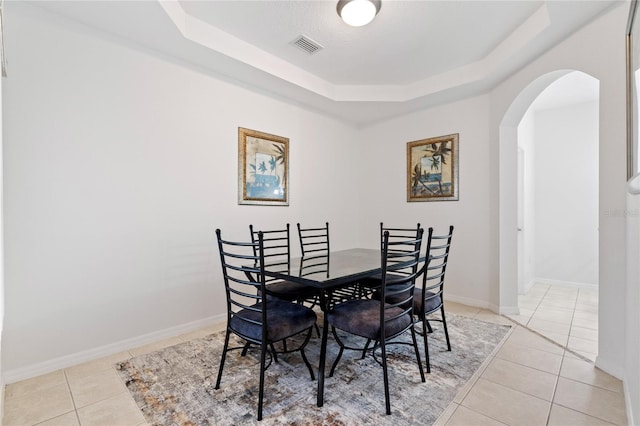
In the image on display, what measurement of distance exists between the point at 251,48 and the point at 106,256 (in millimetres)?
2280

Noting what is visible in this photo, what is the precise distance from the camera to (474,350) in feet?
7.89

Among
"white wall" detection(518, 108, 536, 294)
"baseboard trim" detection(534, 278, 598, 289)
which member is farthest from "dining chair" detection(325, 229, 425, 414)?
"baseboard trim" detection(534, 278, 598, 289)

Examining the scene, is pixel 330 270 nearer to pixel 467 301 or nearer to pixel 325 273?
pixel 325 273

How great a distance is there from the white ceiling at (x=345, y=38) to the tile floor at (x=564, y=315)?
100 inches

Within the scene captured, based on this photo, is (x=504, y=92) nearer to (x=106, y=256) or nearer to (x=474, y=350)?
(x=474, y=350)

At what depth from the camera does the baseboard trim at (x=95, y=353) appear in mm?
2021

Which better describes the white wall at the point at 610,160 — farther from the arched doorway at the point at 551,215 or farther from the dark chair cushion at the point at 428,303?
the dark chair cushion at the point at 428,303

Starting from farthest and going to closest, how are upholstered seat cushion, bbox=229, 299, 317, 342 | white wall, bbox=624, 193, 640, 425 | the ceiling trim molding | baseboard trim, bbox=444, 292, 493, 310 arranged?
baseboard trim, bbox=444, 292, 493, 310 < the ceiling trim molding < upholstered seat cushion, bbox=229, 299, 317, 342 < white wall, bbox=624, 193, 640, 425

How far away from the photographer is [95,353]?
2318 millimetres

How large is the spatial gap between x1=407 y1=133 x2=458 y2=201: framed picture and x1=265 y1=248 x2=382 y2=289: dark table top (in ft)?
5.72

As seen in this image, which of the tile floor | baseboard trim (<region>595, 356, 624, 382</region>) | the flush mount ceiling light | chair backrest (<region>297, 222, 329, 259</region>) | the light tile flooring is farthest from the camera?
chair backrest (<region>297, 222, 329, 259</region>)

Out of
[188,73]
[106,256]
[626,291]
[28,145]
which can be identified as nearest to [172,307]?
[106,256]

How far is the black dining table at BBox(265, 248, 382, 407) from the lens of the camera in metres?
1.76

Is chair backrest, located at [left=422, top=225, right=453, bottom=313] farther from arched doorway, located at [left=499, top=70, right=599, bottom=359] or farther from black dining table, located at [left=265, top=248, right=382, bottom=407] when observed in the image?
arched doorway, located at [left=499, top=70, right=599, bottom=359]
